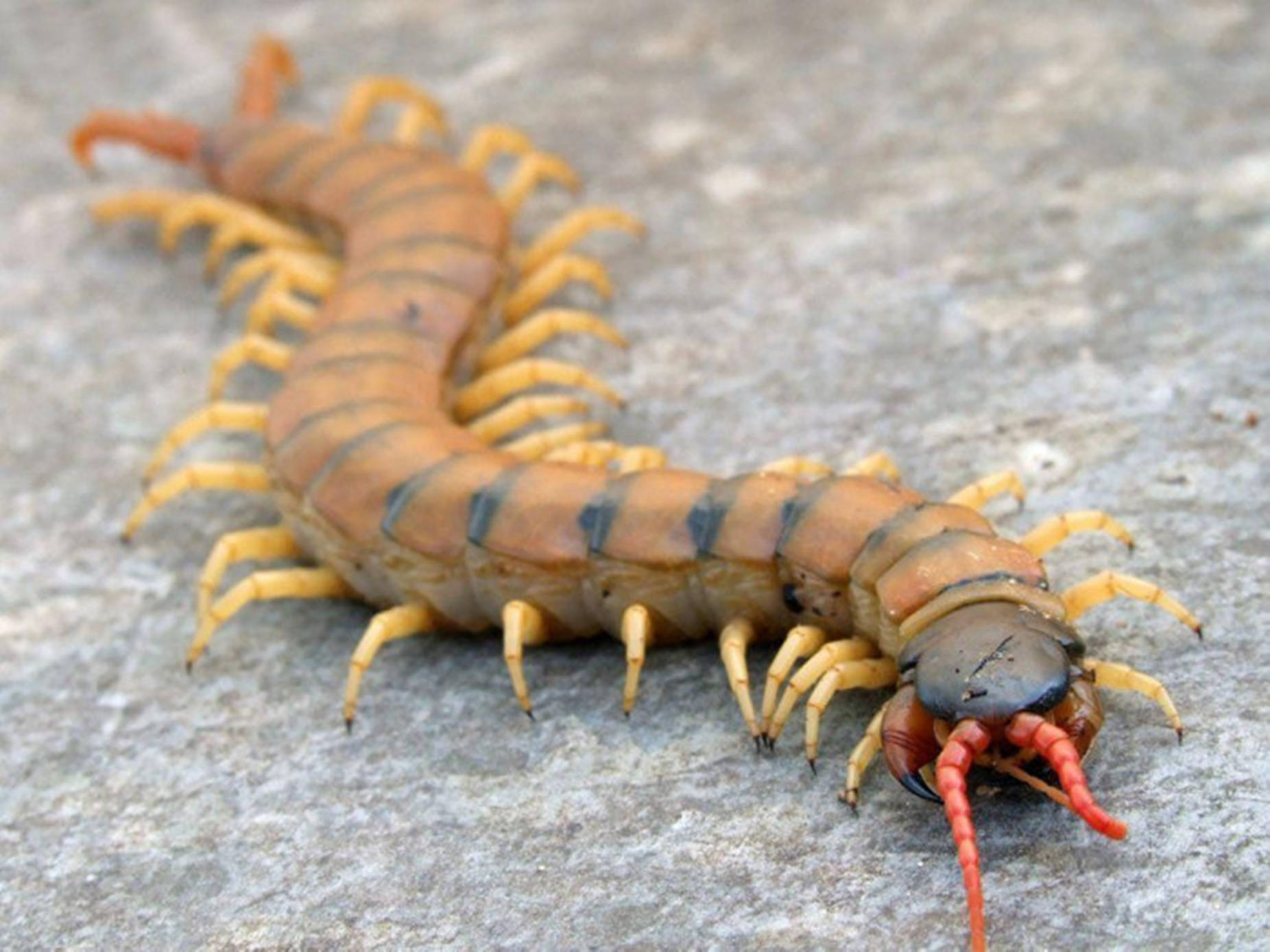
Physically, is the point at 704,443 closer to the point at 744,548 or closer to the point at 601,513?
the point at 601,513

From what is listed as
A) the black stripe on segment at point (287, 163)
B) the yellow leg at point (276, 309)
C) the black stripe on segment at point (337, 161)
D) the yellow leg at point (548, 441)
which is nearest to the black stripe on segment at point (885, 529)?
the yellow leg at point (548, 441)

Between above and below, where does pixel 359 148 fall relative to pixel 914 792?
above

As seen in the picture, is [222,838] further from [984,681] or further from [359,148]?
[359,148]

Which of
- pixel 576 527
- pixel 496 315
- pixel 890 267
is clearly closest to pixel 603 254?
pixel 496 315

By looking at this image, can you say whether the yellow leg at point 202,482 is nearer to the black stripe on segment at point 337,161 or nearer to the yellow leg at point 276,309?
the yellow leg at point 276,309

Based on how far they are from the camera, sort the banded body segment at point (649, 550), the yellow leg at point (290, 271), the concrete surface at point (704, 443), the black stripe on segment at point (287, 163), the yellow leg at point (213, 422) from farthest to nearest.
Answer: the black stripe on segment at point (287, 163) → the yellow leg at point (290, 271) → the yellow leg at point (213, 422) → the banded body segment at point (649, 550) → the concrete surface at point (704, 443)

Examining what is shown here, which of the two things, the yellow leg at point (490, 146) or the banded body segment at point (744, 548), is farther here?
the yellow leg at point (490, 146)
